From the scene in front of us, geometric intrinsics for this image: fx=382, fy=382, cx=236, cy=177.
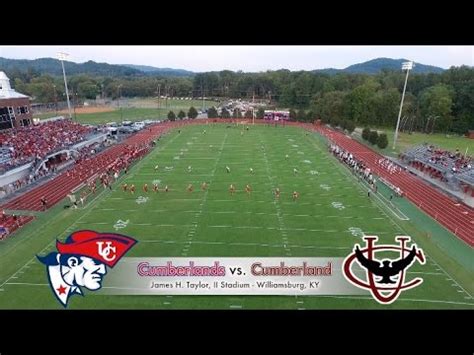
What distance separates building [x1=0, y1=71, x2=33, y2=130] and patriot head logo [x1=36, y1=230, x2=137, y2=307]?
2760 cm

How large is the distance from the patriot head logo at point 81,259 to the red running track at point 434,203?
14.8 meters

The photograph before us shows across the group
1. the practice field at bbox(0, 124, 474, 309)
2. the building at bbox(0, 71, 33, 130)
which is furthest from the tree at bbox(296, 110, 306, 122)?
the building at bbox(0, 71, 33, 130)

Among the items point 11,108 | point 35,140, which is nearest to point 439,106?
point 35,140

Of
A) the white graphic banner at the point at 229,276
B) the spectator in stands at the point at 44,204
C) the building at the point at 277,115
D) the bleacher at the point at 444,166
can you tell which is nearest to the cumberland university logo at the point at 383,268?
the white graphic banner at the point at 229,276

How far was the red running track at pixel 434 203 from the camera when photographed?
1823 centimetres

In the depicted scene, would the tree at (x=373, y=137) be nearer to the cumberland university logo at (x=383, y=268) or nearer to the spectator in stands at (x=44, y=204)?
the cumberland university logo at (x=383, y=268)

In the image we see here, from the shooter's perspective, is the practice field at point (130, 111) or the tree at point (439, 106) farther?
the practice field at point (130, 111)

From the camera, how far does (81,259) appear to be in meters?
10.7

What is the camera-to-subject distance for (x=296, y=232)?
56.3ft

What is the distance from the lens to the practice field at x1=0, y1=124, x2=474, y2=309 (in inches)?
484

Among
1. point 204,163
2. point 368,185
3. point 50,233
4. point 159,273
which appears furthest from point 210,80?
point 159,273

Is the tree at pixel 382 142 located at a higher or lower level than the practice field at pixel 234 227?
higher

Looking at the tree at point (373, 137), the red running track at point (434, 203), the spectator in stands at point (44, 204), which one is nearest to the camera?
the red running track at point (434, 203)
